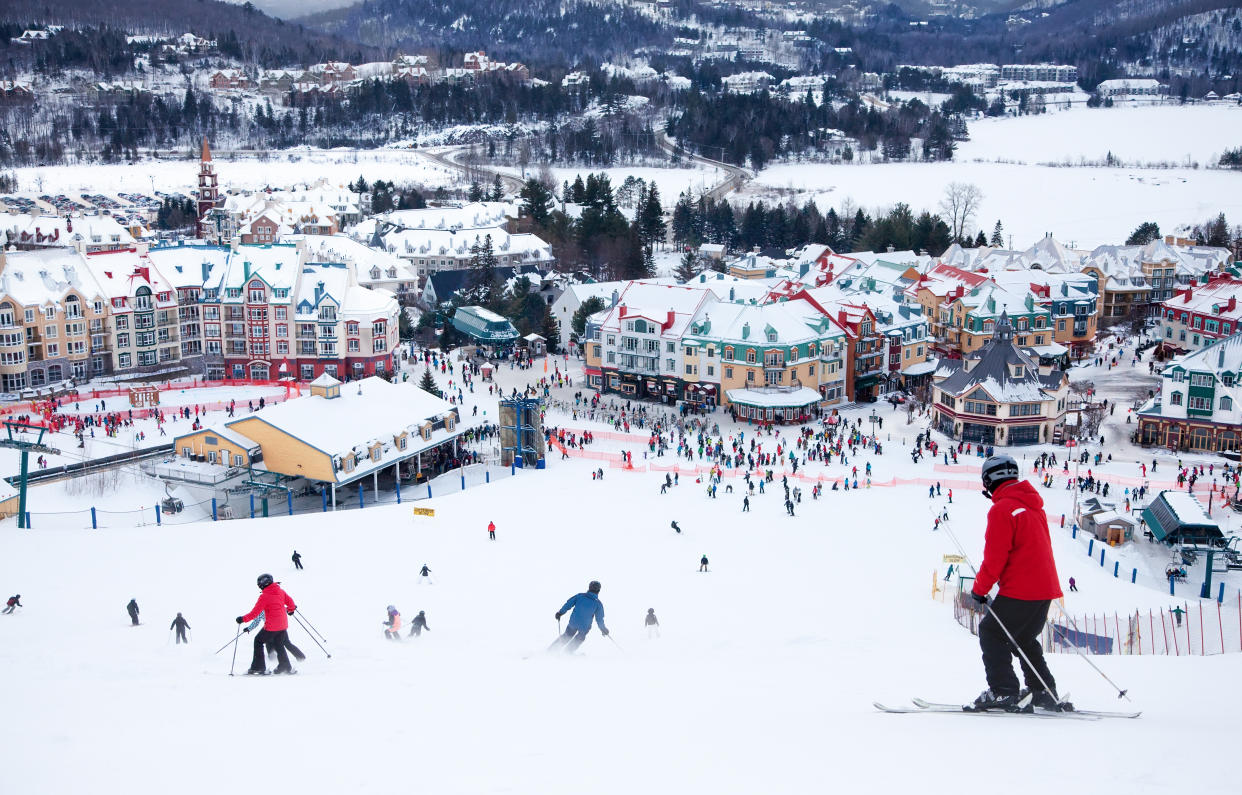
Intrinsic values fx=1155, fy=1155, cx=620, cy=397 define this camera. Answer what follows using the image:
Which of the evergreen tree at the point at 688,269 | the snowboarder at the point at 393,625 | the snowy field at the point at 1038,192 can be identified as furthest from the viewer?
the snowy field at the point at 1038,192

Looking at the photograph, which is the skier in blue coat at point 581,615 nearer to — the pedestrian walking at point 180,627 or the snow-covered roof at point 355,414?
the pedestrian walking at point 180,627

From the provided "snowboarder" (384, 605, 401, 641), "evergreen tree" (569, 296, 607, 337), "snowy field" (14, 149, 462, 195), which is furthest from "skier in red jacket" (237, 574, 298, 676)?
"snowy field" (14, 149, 462, 195)

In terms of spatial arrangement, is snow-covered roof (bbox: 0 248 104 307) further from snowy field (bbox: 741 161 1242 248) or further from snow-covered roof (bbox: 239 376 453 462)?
snowy field (bbox: 741 161 1242 248)

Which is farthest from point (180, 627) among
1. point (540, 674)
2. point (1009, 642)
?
point (1009, 642)

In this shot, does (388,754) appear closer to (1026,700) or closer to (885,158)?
(1026,700)

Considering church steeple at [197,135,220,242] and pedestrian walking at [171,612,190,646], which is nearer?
pedestrian walking at [171,612,190,646]

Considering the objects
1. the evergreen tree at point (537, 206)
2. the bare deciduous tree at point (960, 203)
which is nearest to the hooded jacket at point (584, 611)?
the evergreen tree at point (537, 206)
